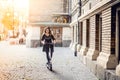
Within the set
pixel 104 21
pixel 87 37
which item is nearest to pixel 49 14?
pixel 87 37

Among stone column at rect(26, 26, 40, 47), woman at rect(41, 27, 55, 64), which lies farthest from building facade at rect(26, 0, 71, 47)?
woman at rect(41, 27, 55, 64)

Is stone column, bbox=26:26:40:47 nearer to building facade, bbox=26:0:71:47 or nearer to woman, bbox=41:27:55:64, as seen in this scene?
building facade, bbox=26:0:71:47

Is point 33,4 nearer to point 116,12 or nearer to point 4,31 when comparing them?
point 116,12

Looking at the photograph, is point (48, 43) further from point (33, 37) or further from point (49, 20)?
point (49, 20)

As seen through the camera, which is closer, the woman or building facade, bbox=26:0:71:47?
the woman

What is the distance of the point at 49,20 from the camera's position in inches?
1510

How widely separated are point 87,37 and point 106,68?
7502 mm

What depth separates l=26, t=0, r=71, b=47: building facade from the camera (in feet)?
122

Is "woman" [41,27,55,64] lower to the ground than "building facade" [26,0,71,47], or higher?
lower

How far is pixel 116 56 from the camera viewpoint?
411 inches

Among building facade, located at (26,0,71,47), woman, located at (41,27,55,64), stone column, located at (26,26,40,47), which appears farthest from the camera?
building facade, located at (26,0,71,47)

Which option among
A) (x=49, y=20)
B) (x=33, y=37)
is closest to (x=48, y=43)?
(x=33, y=37)

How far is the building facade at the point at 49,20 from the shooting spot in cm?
3725

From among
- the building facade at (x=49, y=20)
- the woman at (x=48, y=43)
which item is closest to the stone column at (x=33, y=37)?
the building facade at (x=49, y=20)
